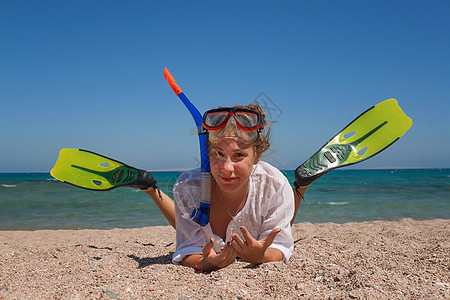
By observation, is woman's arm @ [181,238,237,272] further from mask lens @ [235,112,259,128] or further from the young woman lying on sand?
mask lens @ [235,112,259,128]

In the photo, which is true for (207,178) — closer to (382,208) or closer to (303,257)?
(303,257)

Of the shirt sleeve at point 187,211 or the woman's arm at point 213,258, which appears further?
the shirt sleeve at point 187,211

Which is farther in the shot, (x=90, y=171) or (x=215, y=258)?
(x=90, y=171)

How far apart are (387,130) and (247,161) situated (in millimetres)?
2244

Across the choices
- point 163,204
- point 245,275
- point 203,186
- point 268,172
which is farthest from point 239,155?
point 163,204

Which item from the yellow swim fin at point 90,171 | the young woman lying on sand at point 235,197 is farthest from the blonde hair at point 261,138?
the yellow swim fin at point 90,171

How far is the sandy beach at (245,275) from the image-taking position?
1.75 metres

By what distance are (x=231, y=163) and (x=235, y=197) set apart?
43 cm

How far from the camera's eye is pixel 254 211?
8.59 ft

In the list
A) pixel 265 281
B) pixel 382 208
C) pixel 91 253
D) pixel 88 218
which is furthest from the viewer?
pixel 382 208

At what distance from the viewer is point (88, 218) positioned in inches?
286

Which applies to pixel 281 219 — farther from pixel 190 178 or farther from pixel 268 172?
pixel 190 178

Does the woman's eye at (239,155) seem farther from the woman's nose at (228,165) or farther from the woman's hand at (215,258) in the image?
the woman's hand at (215,258)

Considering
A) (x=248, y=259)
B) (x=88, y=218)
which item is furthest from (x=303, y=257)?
(x=88, y=218)
